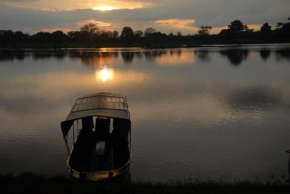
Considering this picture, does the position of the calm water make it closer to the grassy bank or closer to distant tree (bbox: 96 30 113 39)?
the grassy bank

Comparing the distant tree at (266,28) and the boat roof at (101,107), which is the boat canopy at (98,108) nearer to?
the boat roof at (101,107)

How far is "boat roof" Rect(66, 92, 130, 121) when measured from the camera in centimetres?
1169

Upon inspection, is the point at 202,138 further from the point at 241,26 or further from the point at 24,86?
the point at 241,26

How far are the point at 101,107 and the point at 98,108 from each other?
0.58ft

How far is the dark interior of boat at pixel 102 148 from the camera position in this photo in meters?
11.1

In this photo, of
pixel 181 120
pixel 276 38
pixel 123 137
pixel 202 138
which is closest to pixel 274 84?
pixel 181 120

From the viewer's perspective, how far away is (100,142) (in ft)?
40.9

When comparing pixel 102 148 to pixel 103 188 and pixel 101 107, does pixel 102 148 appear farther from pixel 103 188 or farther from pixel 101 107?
pixel 103 188

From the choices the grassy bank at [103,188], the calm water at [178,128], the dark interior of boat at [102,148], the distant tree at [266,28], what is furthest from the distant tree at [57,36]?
the grassy bank at [103,188]

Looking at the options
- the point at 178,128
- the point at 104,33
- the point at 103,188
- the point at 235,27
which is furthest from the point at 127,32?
the point at 103,188

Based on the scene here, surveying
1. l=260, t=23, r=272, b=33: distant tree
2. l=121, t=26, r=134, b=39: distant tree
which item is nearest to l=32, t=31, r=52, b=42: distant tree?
l=121, t=26, r=134, b=39: distant tree

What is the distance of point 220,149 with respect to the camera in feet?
46.2

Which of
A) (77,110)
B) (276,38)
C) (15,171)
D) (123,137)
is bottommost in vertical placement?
(15,171)

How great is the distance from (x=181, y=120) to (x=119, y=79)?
18972 millimetres
